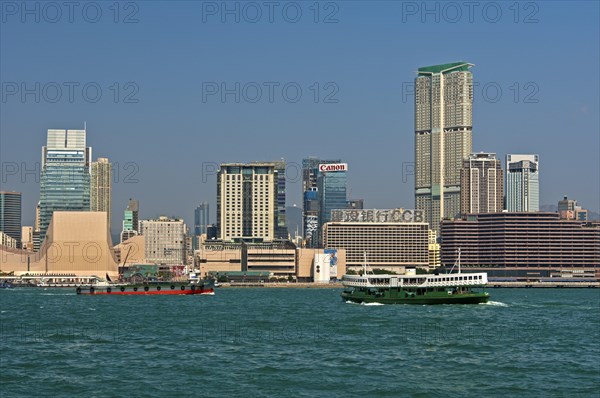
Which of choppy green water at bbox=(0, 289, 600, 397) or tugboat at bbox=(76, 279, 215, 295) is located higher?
choppy green water at bbox=(0, 289, 600, 397)

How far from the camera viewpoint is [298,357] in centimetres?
Answer: 5425

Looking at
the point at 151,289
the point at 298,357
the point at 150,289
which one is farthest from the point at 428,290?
the point at 151,289

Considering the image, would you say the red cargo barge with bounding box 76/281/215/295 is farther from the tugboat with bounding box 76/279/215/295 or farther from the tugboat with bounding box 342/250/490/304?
the tugboat with bounding box 342/250/490/304

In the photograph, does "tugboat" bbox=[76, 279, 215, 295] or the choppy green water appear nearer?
the choppy green water

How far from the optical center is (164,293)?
166m

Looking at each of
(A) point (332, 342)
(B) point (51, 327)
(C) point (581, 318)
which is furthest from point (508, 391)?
(C) point (581, 318)

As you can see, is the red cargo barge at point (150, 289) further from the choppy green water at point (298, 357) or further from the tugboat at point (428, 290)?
the choppy green water at point (298, 357)

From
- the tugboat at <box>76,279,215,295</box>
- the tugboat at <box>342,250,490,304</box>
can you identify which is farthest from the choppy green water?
the tugboat at <box>76,279,215,295</box>

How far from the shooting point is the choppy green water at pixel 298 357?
146 ft

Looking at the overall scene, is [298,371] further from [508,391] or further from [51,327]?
[51,327]

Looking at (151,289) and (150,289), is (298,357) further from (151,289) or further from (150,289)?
(151,289)

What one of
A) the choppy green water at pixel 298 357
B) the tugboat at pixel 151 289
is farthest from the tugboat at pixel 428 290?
the tugboat at pixel 151 289

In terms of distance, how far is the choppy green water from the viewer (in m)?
Answer: 44.6

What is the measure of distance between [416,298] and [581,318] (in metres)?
24.9
